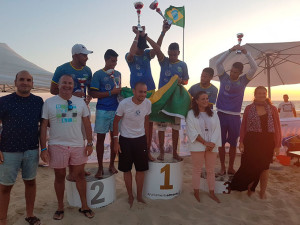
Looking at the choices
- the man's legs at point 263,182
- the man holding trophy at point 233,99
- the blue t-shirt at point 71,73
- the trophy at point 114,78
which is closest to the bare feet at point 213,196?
the man's legs at point 263,182

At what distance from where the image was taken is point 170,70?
419 cm

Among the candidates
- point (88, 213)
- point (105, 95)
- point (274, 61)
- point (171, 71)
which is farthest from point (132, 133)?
point (274, 61)

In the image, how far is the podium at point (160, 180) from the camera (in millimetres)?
3838

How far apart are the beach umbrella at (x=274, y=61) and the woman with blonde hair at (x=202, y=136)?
4.39 meters

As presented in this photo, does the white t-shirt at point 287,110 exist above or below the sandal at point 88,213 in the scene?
above

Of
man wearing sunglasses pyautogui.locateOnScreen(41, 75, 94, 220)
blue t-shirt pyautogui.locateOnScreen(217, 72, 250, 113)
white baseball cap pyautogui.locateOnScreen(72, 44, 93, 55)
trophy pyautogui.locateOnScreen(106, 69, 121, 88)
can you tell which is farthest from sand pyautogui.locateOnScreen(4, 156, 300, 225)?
white baseball cap pyautogui.locateOnScreen(72, 44, 93, 55)

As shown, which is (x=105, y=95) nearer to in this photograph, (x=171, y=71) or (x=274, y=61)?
(x=171, y=71)

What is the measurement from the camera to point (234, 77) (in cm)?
434

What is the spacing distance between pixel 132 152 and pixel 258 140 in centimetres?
217

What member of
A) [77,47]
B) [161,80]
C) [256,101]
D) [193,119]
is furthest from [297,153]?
[77,47]

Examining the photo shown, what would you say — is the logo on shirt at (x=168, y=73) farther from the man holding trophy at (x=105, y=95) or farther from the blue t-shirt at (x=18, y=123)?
the blue t-shirt at (x=18, y=123)

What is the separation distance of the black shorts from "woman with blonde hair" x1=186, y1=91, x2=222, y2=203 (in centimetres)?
81

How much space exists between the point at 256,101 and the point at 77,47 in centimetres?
315

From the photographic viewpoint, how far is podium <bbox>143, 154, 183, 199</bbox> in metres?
3.84
